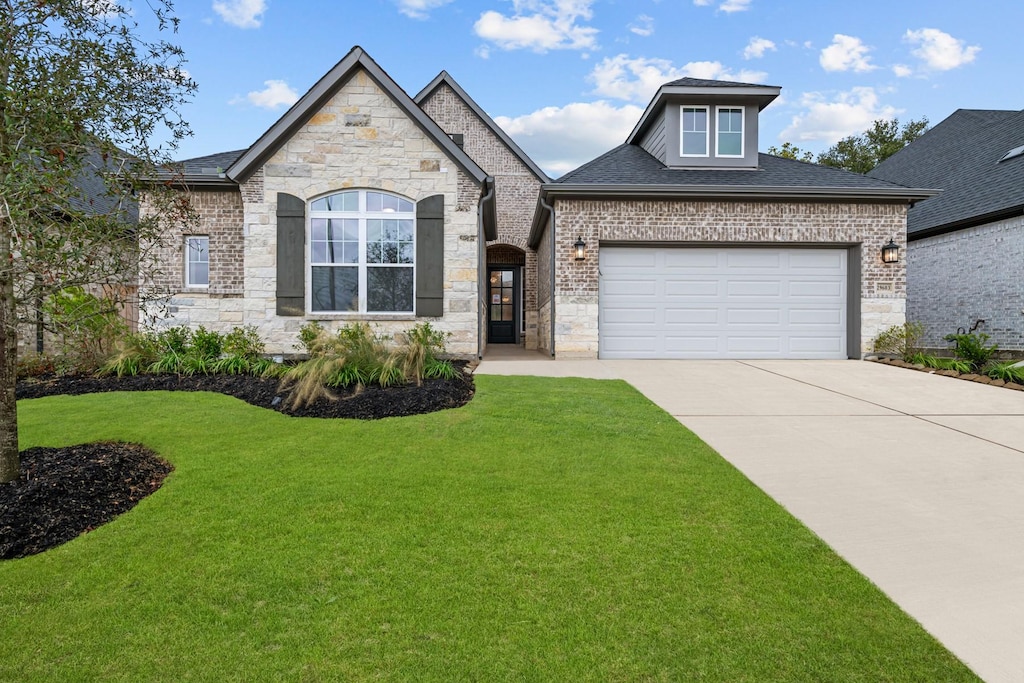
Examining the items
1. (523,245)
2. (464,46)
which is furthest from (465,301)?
(464,46)

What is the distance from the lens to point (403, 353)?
7.49 metres

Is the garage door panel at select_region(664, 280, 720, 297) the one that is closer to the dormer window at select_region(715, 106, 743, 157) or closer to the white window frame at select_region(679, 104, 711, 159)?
the white window frame at select_region(679, 104, 711, 159)

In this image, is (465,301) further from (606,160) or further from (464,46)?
(464,46)

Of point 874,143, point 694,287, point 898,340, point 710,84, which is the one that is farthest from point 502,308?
point 874,143

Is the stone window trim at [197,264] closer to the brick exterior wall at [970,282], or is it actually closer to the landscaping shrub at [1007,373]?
the landscaping shrub at [1007,373]

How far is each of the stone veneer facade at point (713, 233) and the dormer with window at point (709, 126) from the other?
6.53ft

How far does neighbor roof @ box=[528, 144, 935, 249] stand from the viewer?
10.3m

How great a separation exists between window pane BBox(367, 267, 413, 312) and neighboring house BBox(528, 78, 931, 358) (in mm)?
2957

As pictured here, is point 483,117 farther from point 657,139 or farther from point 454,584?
point 454,584

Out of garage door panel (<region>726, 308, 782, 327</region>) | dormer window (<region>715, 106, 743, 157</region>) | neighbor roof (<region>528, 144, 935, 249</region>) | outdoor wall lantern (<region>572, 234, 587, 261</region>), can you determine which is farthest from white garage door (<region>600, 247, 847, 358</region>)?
dormer window (<region>715, 106, 743, 157</region>)

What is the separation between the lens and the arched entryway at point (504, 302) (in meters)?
17.1

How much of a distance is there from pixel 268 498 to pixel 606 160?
1122 cm

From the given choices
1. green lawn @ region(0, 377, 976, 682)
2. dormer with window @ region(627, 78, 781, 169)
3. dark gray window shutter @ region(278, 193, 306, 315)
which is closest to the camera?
green lawn @ region(0, 377, 976, 682)

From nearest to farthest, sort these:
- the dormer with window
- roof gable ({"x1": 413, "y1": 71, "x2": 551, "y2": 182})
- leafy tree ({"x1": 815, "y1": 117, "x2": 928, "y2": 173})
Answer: the dormer with window
roof gable ({"x1": 413, "y1": 71, "x2": 551, "y2": 182})
leafy tree ({"x1": 815, "y1": 117, "x2": 928, "y2": 173})
